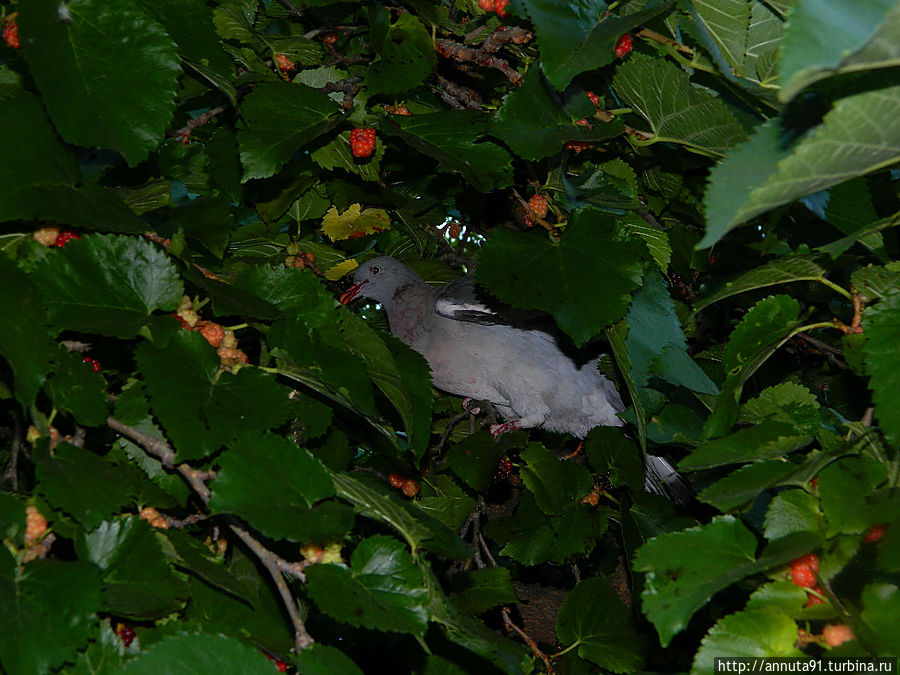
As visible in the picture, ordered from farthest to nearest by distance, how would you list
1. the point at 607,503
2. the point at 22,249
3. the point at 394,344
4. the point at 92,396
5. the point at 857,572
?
the point at 607,503
the point at 394,344
the point at 22,249
the point at 92,396
the point at 857,572

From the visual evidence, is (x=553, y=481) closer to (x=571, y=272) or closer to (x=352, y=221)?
(x=571, y=272)

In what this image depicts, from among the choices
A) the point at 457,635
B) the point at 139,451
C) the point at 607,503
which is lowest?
the point at 607,503

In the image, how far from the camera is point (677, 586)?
1.12 metres

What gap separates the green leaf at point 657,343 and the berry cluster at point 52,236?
1.30 metres

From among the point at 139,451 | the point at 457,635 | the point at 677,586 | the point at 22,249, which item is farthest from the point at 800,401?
the point at 22,249

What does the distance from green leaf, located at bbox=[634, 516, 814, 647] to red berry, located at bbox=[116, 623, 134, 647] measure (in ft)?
2.84

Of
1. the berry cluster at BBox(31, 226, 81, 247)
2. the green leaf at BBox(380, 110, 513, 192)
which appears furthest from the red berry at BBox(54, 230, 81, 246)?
the green leaf at BBox(380, 110, 513, 192)

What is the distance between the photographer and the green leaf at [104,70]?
4.16ft

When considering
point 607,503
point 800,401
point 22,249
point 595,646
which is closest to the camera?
point 22,249

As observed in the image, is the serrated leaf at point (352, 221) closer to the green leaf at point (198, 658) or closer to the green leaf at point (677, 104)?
the green leaf at point (677, 104)

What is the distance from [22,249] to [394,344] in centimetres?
96

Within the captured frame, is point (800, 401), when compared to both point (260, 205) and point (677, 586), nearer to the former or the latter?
point (677, 586)

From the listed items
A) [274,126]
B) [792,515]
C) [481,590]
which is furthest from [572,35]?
[481,590]

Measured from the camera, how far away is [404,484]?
2.64m
